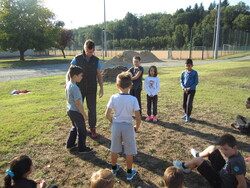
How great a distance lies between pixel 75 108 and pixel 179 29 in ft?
310

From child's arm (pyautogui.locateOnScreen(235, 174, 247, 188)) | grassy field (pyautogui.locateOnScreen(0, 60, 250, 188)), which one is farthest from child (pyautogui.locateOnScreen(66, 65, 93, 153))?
child's arm (pyautogui.locateOnScreen(235, 174, 247, 188))

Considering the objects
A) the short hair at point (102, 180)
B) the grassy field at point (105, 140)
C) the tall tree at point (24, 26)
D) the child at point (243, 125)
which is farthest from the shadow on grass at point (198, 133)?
the tall tree at point (24, 26)

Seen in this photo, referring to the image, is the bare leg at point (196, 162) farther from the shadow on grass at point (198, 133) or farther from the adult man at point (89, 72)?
the adult man at point (89, 72)

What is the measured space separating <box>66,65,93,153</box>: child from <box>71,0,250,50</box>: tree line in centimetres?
5638

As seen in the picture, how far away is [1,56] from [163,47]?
6167cm

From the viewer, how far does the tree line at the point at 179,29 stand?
7150 cm

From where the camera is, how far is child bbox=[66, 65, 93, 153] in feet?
12.5

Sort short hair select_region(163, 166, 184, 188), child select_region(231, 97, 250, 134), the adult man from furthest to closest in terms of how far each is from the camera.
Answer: child select_region(231, 97, 250, 134)
the adult man
short hair select_region(163, 166, 184, 188)

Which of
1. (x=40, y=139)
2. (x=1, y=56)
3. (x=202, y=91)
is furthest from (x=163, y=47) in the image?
(x=40, y=139)

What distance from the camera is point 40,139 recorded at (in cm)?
497

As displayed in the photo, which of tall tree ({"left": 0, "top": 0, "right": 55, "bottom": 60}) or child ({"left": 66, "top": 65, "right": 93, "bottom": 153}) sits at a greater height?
tall tree ({"left": 0, "top": 0, "right": 55, "bottom": 60})

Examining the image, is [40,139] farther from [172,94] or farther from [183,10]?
[183,10]

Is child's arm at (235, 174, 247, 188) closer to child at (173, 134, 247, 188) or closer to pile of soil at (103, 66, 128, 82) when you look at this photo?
child at (173, 134, 247, 188)

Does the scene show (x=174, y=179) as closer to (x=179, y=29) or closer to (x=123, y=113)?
(x=123, y=113)
